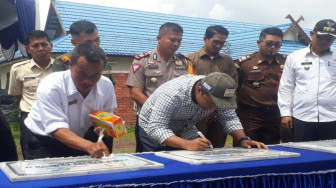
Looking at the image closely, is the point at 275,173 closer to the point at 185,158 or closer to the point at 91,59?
the point at 185,158

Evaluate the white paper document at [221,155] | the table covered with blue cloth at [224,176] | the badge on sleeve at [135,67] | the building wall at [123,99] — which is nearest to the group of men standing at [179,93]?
the badge on sleeve at [135,67]

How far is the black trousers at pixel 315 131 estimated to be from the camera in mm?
3285

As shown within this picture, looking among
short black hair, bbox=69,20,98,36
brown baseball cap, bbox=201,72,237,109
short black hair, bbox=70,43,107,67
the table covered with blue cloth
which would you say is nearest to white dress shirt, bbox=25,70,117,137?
short black hair, bbox=70,43,107,67

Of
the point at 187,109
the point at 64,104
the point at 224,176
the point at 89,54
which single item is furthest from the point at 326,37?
the point at 64,104

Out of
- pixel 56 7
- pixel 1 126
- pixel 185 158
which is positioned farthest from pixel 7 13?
pixel 56 7

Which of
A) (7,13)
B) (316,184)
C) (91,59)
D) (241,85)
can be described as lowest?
(316,184)

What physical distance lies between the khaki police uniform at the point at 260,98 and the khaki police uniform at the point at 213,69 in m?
0.16

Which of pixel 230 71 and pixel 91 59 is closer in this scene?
pixel 91 59

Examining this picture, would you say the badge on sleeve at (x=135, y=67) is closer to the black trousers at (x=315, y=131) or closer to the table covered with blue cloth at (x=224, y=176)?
the table covered with blue cloth at (x=224, y=176)

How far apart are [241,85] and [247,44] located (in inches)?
335

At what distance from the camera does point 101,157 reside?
80.4 inches

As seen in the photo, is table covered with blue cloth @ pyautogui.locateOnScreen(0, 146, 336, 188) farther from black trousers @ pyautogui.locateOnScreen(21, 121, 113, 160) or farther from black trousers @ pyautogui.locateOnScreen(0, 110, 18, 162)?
black trousers @ pyautogui.locateOnScreen(0, 110, 18, 162)

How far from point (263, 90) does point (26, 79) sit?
2185 mm

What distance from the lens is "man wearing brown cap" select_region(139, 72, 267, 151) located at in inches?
85.6
